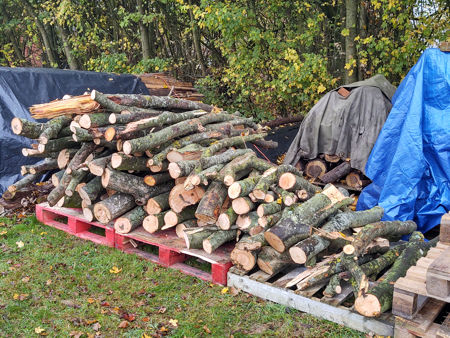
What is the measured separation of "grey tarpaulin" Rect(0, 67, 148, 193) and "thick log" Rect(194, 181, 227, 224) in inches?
153

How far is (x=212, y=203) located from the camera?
402 centimetres

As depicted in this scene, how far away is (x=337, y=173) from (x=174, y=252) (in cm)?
293

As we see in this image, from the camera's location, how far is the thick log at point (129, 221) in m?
4.55

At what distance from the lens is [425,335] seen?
2688 millimetres

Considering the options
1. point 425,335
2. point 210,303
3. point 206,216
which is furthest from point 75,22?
point 425,335

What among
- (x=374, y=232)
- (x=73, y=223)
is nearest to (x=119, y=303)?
(x=73, y=223)

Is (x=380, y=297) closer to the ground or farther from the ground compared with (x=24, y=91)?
closer to the ground

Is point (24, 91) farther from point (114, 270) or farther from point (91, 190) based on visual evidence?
point (114, 270)

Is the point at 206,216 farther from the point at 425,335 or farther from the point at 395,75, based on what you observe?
the point at 395,75

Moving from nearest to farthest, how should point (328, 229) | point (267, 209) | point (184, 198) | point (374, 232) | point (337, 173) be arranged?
1. point (374, 232)
2. point (328, 229)
3. point (267, 209)
4. point (184, 198)
5. point (337, 173)

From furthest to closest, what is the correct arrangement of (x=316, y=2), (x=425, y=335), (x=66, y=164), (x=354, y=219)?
(x=316, y=2)
(x=66, y=164)
(x=354, y=219)
(x=425, y=335)

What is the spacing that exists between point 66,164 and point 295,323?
358cm

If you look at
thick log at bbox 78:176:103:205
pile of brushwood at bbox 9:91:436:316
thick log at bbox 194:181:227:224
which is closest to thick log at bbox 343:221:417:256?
pile of brushwood at bbox 9:91:436:316

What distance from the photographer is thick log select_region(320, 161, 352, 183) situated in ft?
19.6
